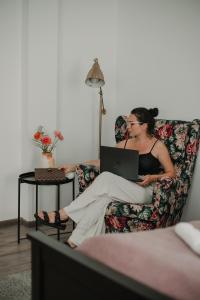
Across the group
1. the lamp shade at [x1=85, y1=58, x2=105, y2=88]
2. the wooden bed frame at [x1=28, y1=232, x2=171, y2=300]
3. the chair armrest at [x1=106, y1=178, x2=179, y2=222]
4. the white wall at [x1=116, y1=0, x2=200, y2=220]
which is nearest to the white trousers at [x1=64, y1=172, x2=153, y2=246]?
the chair armrest at [x1=106, y1=178, x2=179, y2=222]

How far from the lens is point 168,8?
3.58m

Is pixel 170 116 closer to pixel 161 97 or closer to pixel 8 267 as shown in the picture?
pixel 161 97

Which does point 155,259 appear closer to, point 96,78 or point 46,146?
point 46,146

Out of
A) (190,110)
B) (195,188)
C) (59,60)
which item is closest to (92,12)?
(59,60)

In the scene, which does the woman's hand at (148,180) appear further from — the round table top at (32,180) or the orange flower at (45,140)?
the orange flower at (45,140)

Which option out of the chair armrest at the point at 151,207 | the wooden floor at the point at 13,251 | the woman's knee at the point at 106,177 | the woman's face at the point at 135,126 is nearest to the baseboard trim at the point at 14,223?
the wooden floor at the point at 13,251

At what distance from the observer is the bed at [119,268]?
3.95 feet

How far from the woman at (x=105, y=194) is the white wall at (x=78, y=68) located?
396mm

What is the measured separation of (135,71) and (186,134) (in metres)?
1.09

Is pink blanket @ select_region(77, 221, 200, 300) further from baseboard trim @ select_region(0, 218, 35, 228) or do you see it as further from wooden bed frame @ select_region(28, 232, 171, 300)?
baseboard trim @ select_region(0, 218, 35, 228)

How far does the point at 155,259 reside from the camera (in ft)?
4.63

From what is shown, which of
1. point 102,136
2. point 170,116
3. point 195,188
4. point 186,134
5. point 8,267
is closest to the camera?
point 8,267

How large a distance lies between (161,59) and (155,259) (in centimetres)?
253

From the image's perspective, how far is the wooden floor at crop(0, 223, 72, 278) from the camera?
272 centimetres
